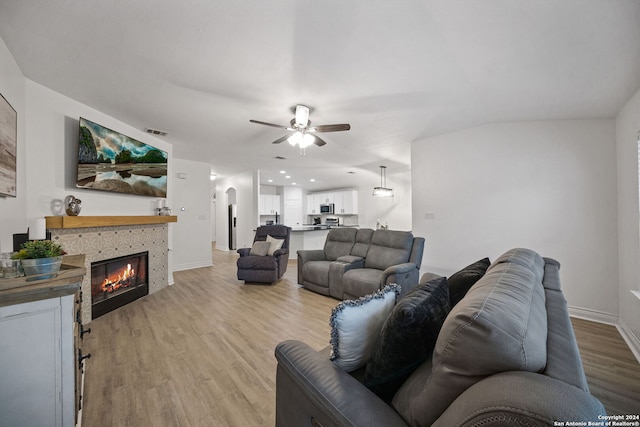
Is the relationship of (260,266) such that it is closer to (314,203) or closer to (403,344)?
(403,344)

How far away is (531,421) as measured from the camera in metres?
0.45

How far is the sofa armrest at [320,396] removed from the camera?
81 cm

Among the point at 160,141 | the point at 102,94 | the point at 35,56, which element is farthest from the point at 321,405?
the point at 160,141

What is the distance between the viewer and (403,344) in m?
0.94

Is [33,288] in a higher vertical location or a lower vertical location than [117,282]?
higher

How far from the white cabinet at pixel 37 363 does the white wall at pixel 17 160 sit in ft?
4.22

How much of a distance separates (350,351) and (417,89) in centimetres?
257

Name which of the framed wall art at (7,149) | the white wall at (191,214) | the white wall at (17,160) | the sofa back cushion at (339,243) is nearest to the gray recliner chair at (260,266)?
the sofa back cushion at (339,243)

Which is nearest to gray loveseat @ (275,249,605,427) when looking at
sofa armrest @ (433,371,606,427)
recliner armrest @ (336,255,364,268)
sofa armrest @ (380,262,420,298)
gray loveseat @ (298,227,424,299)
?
sofa armrest @ (433,371,606,427)

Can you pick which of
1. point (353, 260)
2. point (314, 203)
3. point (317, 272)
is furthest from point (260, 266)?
point (314, 203)

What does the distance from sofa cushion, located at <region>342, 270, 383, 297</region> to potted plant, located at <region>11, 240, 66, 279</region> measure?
2.82 meters

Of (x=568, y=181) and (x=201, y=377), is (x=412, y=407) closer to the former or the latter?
(x=201, y=377)

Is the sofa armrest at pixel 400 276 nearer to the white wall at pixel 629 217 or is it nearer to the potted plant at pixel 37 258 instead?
the white wall at pixel 629 217

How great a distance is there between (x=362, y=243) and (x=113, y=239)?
359 centimetres
